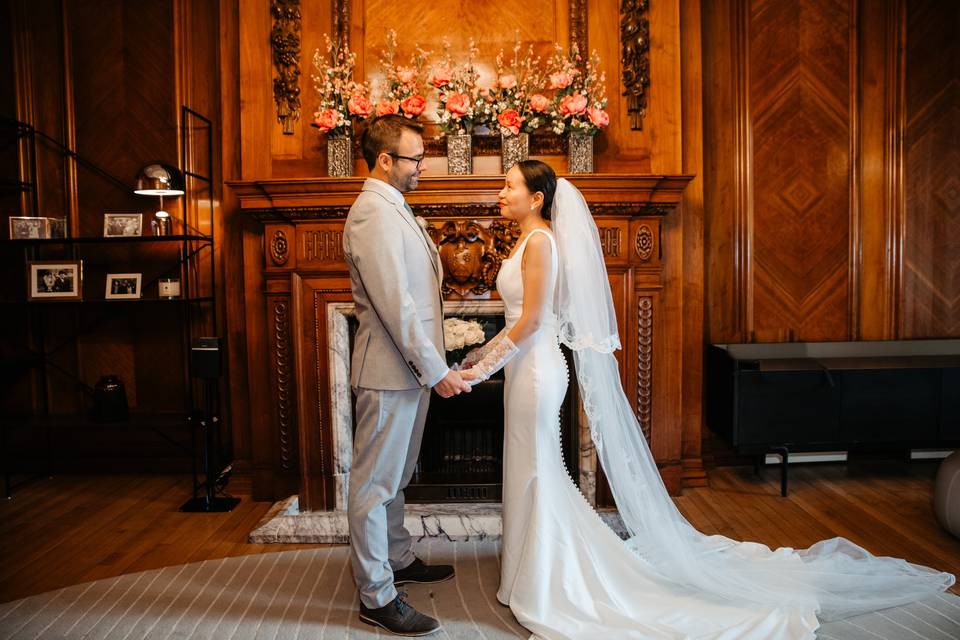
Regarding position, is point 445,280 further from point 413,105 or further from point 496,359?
point 496,359

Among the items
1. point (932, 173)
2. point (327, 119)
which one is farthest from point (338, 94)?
point (932, 173)

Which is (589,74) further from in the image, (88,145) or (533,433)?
(88,145)

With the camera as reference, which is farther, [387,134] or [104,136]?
[104,136]

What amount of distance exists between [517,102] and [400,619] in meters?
2.74

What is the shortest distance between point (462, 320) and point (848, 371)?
2443mm

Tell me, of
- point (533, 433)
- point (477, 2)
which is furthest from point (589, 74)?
point (533, 433)

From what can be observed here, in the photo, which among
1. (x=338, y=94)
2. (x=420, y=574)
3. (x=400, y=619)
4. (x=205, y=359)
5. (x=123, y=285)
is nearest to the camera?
(x=400, y=619)

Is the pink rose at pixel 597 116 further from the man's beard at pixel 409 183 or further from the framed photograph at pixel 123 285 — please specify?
the framed photograph at pixel 123 285

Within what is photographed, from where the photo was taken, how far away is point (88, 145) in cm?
466

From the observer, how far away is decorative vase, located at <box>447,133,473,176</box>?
3844 mm

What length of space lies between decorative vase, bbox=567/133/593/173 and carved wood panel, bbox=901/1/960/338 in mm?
2529

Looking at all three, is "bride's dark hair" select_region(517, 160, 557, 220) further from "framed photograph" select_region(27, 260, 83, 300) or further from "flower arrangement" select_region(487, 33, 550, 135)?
"framed photograph" select_region(27, 260, 83, 300)

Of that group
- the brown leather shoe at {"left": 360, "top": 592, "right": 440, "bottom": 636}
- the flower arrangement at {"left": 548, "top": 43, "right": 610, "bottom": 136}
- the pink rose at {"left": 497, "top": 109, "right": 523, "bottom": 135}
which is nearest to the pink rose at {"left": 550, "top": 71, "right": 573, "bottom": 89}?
the flower arrangement at {"left": 548, "top": 43, "right": 610, "bottom": 136}

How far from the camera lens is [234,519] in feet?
12.7
